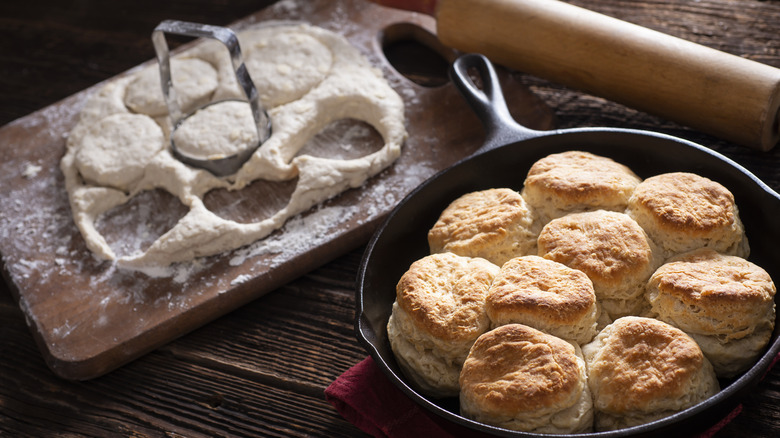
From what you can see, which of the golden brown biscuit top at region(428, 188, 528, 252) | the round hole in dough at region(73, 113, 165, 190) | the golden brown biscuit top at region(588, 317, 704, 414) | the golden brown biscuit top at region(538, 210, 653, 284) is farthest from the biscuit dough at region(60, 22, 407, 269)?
the golden brown biscuit top at region(588, 317, 704, 414)

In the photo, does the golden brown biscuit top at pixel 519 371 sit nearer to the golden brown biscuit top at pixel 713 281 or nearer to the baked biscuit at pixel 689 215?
the golden brown biscuit top at pixel 713 281

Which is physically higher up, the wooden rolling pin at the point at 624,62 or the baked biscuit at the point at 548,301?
the wooden rolling pin at the point at 624,62

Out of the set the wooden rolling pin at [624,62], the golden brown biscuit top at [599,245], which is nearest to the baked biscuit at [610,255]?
the golden brown biscuit top at [599,245]

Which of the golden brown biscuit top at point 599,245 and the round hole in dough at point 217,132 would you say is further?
the round hole in dough at point 217,132

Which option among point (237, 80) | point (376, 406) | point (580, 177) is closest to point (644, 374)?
point (580, 177)

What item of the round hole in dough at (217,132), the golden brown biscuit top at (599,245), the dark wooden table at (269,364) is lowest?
the dark wooden table at (269,364)

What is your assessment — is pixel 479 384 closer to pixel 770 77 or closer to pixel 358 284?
pixel 358 284

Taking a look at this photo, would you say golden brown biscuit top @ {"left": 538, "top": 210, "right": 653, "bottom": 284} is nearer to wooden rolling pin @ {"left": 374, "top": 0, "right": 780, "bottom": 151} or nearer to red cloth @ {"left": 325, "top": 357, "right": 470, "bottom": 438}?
red cloth @ {"left": 325, "top": 357, "right": 470, "bottom": 438}
